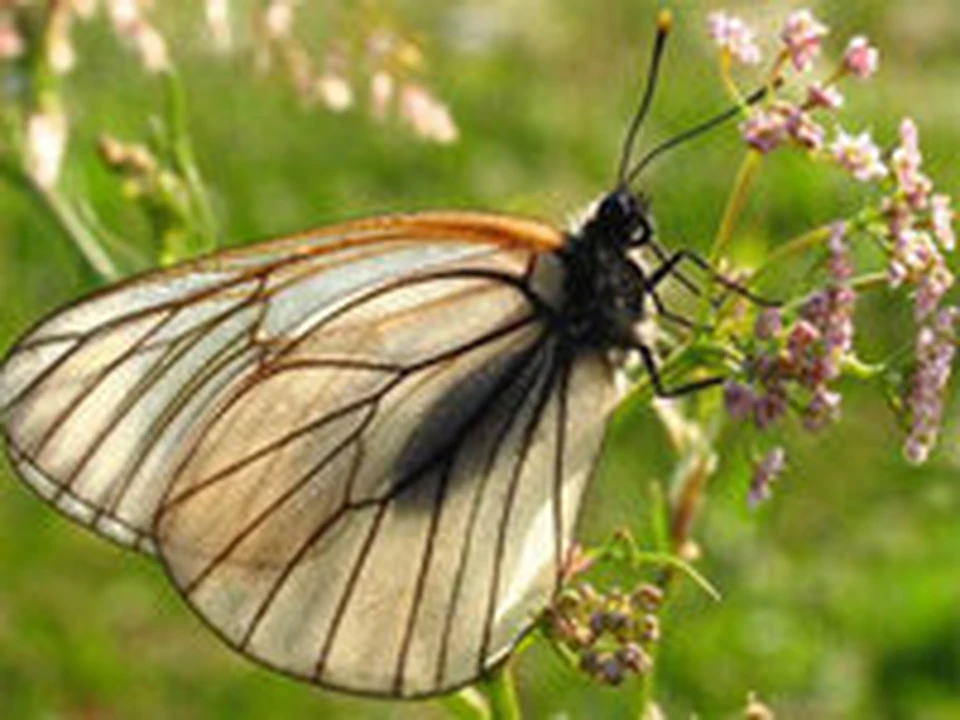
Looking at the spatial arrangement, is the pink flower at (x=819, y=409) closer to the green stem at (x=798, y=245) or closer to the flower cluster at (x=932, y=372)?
the flower cluster at (x=932, y=372)

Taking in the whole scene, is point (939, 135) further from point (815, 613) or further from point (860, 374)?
point (860, 374)

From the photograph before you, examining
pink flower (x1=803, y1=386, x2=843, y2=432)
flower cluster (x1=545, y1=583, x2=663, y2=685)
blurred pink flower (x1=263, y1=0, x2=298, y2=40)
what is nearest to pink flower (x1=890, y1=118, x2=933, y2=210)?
pink flower (x1=803, y1=386, x2=843, y2=432)

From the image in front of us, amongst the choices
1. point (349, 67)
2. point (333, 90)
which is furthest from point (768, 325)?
point (349, 67)

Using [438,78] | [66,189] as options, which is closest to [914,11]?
[438,78]

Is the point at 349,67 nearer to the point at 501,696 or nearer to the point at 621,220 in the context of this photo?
the point at 621,220

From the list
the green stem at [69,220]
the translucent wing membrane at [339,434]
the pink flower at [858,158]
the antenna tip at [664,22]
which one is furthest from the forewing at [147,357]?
the green stem at [69,220]

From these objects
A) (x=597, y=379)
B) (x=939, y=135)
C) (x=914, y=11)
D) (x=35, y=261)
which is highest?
(x=914, y=11)
